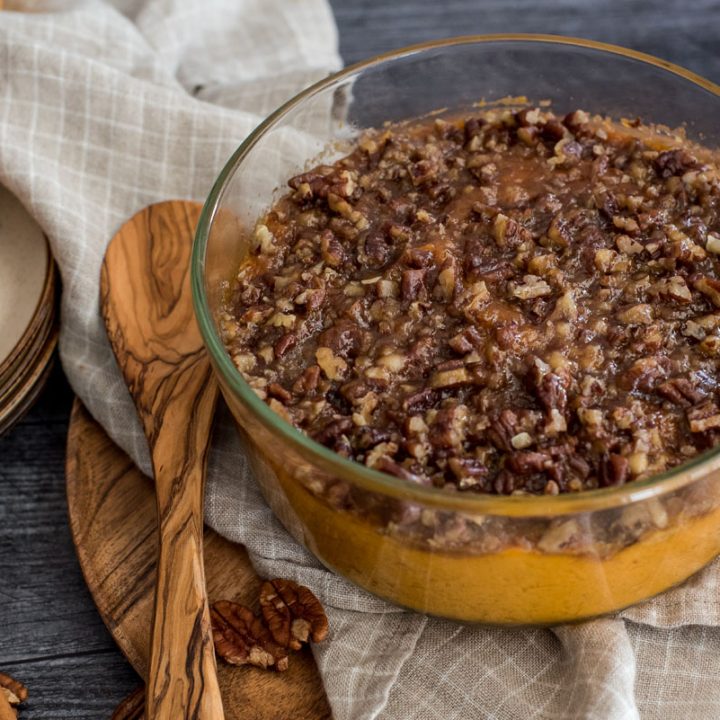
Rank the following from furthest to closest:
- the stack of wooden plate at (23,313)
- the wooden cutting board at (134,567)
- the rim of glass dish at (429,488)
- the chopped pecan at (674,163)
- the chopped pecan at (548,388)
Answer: the stack of wooden plate at (23,313)
the chopped pecan at (674,163)
the wooden cutting board at (134,567)
the chopped pecan at (548,388)
the rim of glass dish at (429,488)

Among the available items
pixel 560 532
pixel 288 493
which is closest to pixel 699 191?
pixel 560 532

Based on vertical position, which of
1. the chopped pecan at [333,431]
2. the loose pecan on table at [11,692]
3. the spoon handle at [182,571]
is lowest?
the loose pecan on table at [11,692]

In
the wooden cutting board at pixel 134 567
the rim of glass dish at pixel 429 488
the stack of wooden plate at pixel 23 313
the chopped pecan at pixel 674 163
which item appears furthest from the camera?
the stack of wooden plate at pixel 23 313

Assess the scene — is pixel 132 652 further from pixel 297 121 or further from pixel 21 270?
pixel 297 121

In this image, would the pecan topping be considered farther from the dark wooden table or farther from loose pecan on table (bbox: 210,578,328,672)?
the dark wooden table

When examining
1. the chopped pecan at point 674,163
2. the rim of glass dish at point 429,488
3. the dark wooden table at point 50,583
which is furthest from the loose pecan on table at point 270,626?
the chopped pecan at point 674,163

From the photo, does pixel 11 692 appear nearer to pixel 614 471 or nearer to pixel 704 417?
pixel 614 471

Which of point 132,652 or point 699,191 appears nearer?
point 132,652

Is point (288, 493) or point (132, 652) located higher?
point (288, 493)

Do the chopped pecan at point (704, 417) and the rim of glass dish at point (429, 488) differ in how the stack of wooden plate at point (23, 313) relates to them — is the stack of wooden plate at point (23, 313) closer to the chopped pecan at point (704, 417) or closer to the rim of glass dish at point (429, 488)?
the rim of glass dish at point (429, 488)
